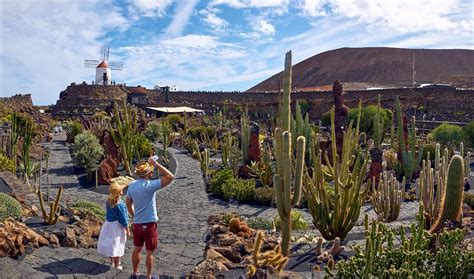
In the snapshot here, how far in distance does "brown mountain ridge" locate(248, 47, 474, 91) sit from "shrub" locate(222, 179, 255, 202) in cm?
6292

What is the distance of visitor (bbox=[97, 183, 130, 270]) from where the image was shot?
A: 5293 mm

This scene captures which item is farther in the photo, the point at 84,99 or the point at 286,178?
the point at 84,99

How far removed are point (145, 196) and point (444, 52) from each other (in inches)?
3599

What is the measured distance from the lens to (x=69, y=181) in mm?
12562

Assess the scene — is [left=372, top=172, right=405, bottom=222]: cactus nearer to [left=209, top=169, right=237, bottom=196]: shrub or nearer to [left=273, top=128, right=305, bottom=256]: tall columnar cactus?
[left=273, top=128, right=305, bottom=256]: tall columnar cactus

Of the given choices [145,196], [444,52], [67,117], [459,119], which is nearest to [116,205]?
[145,196]

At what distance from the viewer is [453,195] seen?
250 inches

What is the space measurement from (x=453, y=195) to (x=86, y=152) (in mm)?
10528

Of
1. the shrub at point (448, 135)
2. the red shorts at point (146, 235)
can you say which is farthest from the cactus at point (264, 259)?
the shrub at point (448, 135)

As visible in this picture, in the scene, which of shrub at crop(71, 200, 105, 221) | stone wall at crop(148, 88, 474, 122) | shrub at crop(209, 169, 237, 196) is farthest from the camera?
stone wall at crop(148, 88, 474, 122)

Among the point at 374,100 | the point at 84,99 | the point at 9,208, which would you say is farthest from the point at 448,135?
the point at 84,99

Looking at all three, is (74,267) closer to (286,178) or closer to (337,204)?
(286,178)

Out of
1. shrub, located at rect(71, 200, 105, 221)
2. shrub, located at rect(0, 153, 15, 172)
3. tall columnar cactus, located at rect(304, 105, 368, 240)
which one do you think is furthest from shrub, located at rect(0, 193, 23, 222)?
shrub, located at rect(0, 153, 15, 172)

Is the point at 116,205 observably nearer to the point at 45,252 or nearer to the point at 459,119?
the point at 45,252
